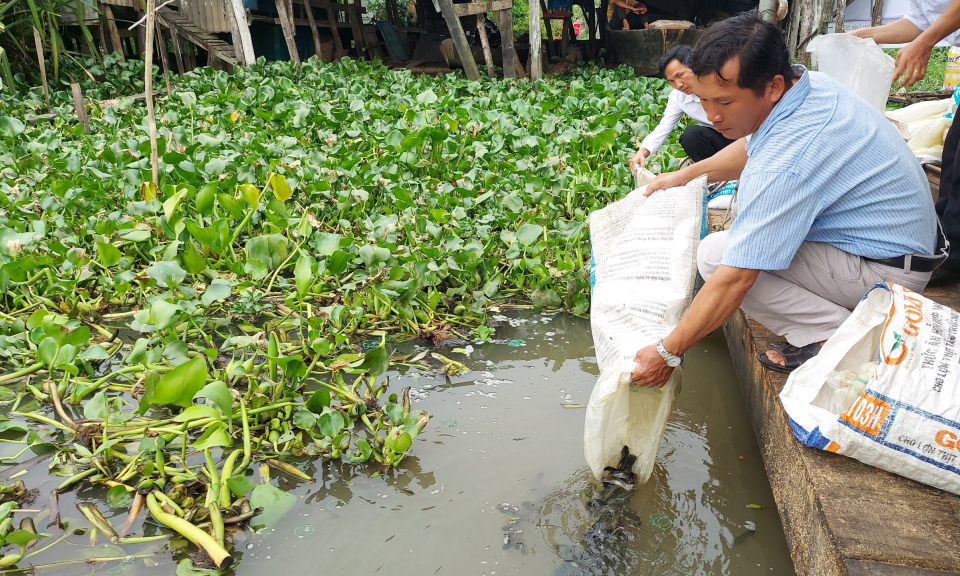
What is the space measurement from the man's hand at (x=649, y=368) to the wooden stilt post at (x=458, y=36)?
649 cm

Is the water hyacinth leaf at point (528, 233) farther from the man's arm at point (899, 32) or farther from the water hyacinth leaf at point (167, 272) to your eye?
the man's arm at point (899, 32)

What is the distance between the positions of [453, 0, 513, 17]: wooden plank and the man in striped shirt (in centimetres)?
661

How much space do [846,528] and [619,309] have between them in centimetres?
73

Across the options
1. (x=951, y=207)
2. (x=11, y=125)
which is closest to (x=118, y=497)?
(x=951, y=207)

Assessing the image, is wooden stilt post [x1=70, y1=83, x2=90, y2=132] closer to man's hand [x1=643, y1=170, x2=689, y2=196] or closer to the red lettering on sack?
man's hand [x1=643, y1=170, x2=689, y2=196]

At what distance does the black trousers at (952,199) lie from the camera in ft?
7.01

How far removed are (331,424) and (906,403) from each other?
1.37 m

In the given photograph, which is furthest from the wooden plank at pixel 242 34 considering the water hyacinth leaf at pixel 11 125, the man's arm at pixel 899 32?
the man's arm at pixel 899 32

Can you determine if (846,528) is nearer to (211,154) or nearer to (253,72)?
(211,154)

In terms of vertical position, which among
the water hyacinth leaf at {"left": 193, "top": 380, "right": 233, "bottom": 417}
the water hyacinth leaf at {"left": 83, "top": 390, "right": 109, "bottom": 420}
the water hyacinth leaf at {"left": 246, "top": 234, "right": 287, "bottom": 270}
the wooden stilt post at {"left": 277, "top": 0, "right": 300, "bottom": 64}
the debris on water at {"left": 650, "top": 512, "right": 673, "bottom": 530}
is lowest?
the debris on water at {"left": 650, "top": 512, "right": 673, "bottom": 530}

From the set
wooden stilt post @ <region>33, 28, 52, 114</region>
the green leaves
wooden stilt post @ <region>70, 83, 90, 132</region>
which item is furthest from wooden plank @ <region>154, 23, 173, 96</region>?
the green leaves

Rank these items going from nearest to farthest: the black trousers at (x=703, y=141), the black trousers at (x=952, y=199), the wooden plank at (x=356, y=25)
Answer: the black trousers at (x=952, y=199) < the black trousers at (x=703, y=141) < the wooden plank at (x=356, y=25)

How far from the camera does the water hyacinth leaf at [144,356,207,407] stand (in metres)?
1.84

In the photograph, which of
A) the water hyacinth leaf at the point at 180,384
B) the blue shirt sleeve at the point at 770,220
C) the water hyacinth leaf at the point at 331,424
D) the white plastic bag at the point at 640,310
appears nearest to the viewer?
the blue shirt sleeve at the point at 770,220
